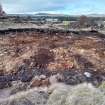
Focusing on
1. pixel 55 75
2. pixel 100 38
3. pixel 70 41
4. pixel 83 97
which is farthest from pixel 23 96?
pixel 100 38

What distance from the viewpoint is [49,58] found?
20453 mm

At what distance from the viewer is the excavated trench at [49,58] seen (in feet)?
57.4

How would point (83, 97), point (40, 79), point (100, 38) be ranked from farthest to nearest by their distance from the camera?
1. point (100, 38)
2. point (40, 79)
3. point (83, 97)

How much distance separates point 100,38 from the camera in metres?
27.3

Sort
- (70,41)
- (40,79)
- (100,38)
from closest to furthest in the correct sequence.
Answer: (40,79)
(70,41)
(100,38)

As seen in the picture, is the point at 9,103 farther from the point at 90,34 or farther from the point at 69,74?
the point at 90,34

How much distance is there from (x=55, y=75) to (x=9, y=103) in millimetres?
5291

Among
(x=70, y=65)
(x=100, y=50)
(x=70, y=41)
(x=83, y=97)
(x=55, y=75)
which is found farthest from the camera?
(x=70, y=41)

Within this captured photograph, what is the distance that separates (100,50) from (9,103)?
11111mm

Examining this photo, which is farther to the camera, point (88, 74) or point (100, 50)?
A: point (100, 50)

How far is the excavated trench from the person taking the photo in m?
17.5

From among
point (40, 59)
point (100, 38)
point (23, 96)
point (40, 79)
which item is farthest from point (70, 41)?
point (23, 96)

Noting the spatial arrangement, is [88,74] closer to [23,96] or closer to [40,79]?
[40,79]

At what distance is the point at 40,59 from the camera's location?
794 inches
